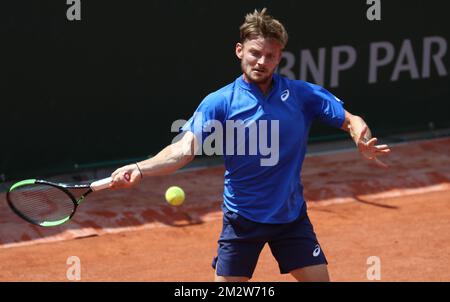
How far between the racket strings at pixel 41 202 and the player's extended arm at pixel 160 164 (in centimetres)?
104

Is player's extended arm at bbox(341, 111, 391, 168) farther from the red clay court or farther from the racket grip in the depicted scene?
the red clay court

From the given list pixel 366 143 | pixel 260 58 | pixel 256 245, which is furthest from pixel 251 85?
pixel 256 245

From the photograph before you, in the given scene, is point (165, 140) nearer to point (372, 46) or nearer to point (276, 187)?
point (372, 46)

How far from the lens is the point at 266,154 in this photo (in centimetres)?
576

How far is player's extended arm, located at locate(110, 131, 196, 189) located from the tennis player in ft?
0.38

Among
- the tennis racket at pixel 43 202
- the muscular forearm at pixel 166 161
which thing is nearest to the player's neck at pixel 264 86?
the muscular forearm at pixel 166 161

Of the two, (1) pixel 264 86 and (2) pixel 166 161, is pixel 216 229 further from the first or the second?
(2) pixel 166 161

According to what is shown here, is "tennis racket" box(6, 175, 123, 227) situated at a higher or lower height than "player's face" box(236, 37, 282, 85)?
lower

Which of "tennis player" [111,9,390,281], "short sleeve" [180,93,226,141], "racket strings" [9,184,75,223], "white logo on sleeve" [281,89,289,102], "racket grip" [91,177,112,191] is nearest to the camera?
"racket grip" [91,177,112,191]

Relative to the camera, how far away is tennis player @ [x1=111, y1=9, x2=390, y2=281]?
5.72 m

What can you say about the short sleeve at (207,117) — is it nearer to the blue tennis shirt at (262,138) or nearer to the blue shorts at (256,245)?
the blue tennis shirt at (262,138)

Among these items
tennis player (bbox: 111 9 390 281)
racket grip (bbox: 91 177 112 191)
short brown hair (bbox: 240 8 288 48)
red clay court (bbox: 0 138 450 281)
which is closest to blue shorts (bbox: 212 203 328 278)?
tennis player (bbox: 111 9 390 281)

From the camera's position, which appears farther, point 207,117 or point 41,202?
point 41,202

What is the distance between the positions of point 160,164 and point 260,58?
0.89m
